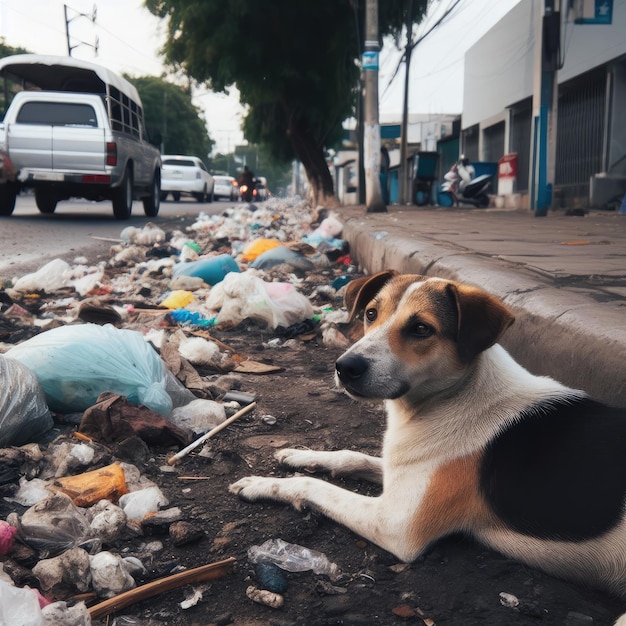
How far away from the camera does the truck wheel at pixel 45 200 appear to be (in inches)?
552

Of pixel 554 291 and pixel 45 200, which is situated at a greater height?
pixel 45 200

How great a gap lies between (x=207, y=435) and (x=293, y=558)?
96 cm

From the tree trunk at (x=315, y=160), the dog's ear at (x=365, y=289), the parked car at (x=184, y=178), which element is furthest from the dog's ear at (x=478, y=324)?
the parked car at (x=184, y=178)

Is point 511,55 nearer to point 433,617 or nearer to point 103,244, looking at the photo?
point 103,244

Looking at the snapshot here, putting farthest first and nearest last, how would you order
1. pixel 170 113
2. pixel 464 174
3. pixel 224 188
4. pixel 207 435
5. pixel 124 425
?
1. pixel 170 113
2. pixel 224 188
3. pixel 464 174
4. pixel 207 435
5. pixel 124 425

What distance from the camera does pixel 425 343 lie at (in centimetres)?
221

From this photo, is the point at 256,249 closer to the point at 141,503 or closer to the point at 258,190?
the point at 141,503

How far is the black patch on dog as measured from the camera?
71.1 inches

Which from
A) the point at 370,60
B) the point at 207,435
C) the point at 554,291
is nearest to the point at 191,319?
the point at 207,435

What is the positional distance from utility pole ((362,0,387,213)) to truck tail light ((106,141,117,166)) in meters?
4.70

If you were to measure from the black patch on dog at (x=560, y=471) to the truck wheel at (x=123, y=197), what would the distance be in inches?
486

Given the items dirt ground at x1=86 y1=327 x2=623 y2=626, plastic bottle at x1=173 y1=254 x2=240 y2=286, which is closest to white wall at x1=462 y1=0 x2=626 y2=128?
plastic bottle at x1=173 y1=254 x2=240 y2=286

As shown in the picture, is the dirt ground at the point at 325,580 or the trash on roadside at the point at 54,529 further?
the trash on roadside at the point at 54,529

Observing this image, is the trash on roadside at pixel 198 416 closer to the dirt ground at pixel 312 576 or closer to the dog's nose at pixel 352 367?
the dirt ground at pixel 312 576
